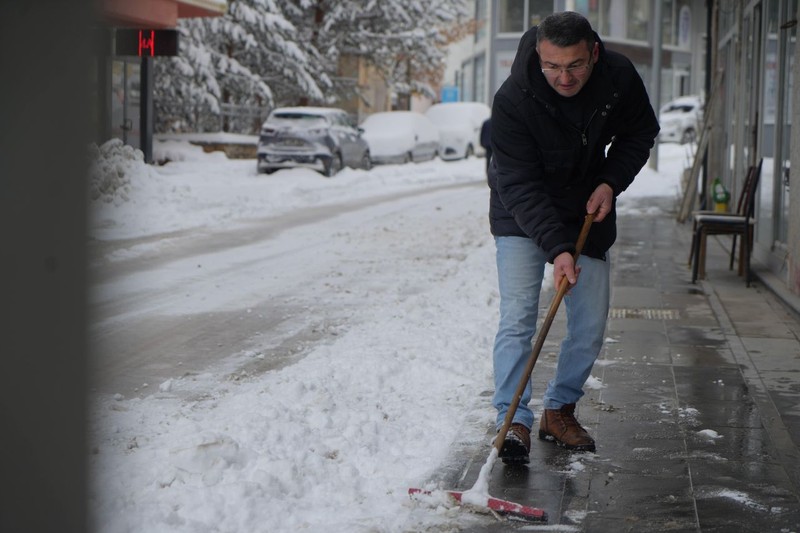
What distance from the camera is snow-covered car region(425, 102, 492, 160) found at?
114 ft

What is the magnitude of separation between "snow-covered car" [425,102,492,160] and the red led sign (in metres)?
15.6

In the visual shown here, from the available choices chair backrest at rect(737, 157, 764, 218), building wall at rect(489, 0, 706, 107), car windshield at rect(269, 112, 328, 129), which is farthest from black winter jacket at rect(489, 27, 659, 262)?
building wall at rect(489, 0, 706, 107)

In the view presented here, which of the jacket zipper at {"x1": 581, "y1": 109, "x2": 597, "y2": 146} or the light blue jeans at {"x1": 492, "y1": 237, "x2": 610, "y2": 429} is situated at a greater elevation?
the jacket zipper at {"x1": 581, "y1": 109, "x2": 597, "y2": 146}

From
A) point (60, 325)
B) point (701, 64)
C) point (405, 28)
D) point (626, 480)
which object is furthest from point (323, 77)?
point (60, 325)

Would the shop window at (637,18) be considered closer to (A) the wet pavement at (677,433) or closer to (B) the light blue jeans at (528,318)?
(A) the wet pavement at (677,433)

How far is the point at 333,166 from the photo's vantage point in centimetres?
2539

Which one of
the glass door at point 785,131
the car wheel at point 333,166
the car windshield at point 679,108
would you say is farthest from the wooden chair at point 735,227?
the car windshield at point 679,108

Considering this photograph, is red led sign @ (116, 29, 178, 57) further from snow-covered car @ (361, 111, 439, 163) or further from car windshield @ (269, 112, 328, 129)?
snow-covered car @ (361, 111, 439, 163)

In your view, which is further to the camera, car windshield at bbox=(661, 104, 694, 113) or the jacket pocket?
car windshield at bbox=(661, 104, 694, 113)

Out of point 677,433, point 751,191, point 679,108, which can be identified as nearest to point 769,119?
point 751,191

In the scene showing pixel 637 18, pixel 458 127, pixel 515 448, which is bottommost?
pixel 515 448

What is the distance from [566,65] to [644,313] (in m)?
4.62

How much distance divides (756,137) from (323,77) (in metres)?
22.6

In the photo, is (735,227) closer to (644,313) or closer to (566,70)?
(644,313)
